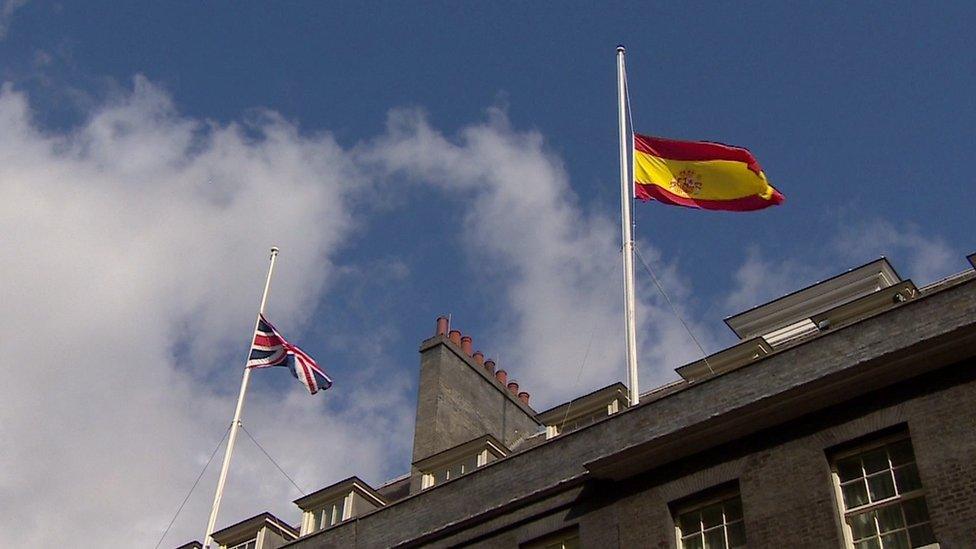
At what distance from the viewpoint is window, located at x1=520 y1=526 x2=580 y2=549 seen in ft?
79.3

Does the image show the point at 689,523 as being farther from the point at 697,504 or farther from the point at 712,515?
the point at 712,515

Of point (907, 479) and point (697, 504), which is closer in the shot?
point (907, 479)

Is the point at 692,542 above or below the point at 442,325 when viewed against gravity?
→ below

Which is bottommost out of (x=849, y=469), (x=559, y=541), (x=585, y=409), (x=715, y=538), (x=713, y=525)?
(x=715, y=538)

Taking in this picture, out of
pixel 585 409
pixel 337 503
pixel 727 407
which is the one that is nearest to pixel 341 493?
pixel 337 503

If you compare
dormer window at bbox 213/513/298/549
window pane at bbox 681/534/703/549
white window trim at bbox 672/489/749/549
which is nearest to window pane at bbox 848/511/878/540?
white window trim at bbox 672/489/749/549

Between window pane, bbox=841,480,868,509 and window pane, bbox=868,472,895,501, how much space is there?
0.12 meters

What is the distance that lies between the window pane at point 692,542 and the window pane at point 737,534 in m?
0.63

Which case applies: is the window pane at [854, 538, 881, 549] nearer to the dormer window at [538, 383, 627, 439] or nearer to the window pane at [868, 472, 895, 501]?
the window pane at [868, 472, 895, 501]

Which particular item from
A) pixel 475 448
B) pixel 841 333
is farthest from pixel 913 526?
pixel 475 448

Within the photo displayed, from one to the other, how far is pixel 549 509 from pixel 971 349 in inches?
335

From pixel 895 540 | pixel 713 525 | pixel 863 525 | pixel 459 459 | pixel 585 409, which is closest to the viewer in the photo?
pixel 895 540

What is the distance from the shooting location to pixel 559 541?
2441 centimetres

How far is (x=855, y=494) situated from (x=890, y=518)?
0.80 m
